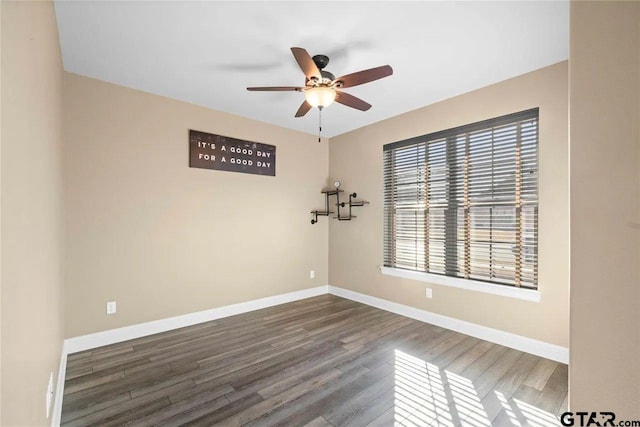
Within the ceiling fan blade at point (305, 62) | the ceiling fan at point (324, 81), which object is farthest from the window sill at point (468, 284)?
the ceiling fan blade at point (305, 62)

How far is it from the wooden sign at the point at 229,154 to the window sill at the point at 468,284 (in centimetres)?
239

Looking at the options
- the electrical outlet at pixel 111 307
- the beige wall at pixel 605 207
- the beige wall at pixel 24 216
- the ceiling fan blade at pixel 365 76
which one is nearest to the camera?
the beige wall at pixel 24 216

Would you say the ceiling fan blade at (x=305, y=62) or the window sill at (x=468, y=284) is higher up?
the ceiling fan blade at (x=305, y=62)

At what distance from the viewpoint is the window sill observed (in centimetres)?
292

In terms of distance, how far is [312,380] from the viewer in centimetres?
240

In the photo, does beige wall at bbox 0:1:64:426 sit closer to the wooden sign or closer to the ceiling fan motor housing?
the ceiling fan motor housing

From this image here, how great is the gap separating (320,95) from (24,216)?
6.87 feet

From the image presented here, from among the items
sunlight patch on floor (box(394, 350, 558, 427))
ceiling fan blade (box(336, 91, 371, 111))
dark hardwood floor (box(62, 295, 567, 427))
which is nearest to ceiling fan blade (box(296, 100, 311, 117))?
ceiling fan blade (box(336, 91, 371, 111))

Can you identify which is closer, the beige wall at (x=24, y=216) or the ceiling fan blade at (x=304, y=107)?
the beige wall at (x=24, y=216)

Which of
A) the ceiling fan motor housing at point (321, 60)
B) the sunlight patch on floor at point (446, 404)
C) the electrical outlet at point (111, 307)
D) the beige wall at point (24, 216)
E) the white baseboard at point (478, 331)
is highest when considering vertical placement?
the ceiling fan motor housing at point (321, 60)

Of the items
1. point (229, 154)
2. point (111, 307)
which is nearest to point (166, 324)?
point (111, 307)

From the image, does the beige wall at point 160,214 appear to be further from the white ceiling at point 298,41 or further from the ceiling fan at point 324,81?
the ceiling fan at point 324,81

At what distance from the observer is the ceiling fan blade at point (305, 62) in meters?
2.02

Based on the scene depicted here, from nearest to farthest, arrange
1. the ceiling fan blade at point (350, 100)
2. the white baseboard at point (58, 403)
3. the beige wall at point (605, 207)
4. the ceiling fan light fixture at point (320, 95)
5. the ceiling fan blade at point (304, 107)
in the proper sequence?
the beige wall at point (605, 207), the white baseboard at point (58, 403), the ceiling fan light fixture at point (320, 95), the ceiling fan blade at point (350, 100), the ceiling fan blade at point (304, 107)
